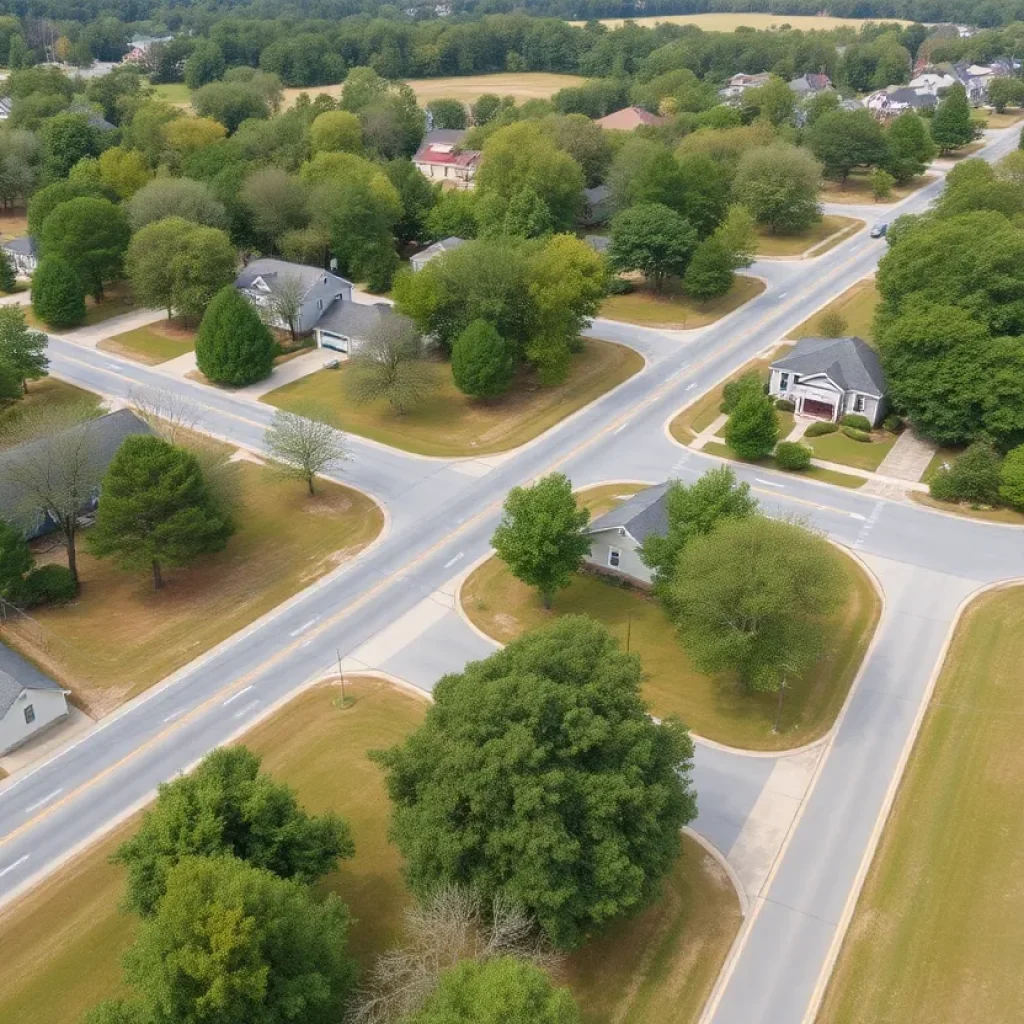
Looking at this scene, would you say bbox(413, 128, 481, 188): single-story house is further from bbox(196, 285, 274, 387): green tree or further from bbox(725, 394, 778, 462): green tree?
bbox(725, 394, 778, 462): green tree

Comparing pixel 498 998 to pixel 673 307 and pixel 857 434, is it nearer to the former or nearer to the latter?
pixel 857 434

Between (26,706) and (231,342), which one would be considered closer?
(26,706)

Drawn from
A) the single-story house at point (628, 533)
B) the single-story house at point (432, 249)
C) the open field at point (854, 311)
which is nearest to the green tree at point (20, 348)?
the single-story house at point (432, 249)

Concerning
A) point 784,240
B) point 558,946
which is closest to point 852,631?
point 558,946

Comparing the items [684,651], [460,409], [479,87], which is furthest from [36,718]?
[479,87]

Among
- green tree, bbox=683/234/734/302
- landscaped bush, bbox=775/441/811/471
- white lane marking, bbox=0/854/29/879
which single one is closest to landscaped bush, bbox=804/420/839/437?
landscaped bush, bbox=775/441/811/471

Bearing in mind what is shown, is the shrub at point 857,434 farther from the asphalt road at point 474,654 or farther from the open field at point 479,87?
the open field at point 479,87

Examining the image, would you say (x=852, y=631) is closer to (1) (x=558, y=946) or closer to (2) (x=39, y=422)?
(1) (x=558, y=946)
